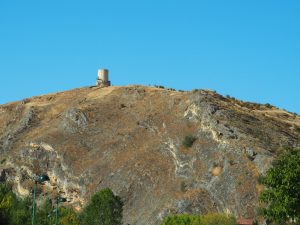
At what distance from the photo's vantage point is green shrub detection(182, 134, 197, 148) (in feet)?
436

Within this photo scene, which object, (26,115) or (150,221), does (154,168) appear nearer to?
(150,221)

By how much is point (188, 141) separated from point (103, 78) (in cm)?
4431

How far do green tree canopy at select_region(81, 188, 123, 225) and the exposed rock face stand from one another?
7149 mm

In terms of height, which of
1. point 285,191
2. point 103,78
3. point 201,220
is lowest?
point 285,191

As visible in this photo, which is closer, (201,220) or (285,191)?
(285,191)

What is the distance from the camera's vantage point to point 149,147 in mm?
136375

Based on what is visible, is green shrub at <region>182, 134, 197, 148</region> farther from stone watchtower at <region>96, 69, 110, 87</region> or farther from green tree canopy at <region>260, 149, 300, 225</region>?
green tree canopy at <region>260, 149, 300, 225</region>

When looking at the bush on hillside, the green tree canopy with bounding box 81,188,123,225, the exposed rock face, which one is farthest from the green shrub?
the green tree canopy with bounding box 81,188,123,225

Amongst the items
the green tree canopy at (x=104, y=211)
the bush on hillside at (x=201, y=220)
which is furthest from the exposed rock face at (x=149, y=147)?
the bush on hillside at (x=201, y=220)

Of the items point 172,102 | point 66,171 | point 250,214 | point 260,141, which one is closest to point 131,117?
point 172,102

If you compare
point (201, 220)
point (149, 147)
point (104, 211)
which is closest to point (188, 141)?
point (149, 147)

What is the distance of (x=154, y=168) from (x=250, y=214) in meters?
19.9

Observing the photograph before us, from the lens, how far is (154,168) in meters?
131

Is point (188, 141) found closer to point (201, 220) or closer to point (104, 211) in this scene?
point (104, 211)
